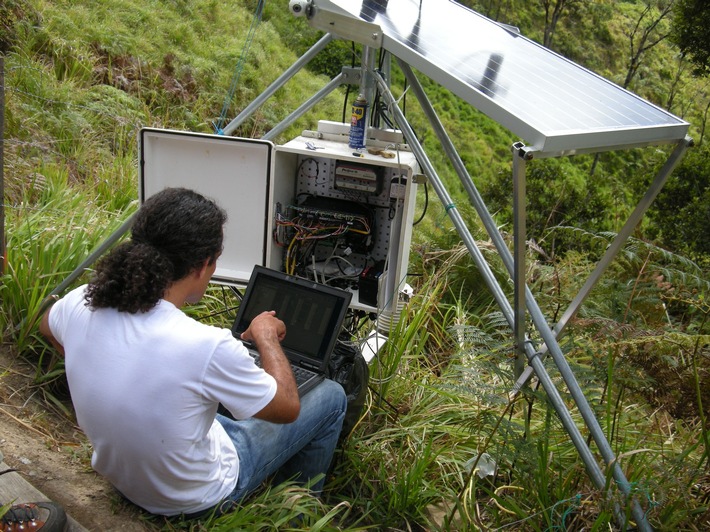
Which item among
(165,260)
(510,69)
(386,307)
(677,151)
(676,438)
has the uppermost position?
(510,69)

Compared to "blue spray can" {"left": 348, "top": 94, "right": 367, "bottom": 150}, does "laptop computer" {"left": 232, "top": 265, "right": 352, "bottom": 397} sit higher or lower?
lower

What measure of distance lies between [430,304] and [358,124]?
1.34 meters

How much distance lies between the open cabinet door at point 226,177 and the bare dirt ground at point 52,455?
3.17ft

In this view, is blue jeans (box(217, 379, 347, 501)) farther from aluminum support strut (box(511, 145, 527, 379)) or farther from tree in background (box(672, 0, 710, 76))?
tree in background (box(672, 0, 710, 76))

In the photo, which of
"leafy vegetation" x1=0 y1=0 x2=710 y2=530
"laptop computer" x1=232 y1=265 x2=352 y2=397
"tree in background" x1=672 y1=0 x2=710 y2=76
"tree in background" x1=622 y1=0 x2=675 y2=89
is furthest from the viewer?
"tree in background" x1=622 y1=0 x2=675 y2=89

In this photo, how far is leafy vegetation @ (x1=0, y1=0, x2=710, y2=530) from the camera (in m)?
2.57

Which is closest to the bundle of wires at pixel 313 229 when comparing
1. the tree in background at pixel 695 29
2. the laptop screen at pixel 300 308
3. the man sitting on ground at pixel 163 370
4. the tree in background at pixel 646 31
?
the laptop screen at pixel 300 308

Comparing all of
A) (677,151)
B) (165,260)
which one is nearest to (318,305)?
(165,260)

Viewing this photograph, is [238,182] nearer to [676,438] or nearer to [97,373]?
[97,373]

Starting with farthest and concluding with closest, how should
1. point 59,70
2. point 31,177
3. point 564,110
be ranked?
point 59,70, point 31,177, point 564,110

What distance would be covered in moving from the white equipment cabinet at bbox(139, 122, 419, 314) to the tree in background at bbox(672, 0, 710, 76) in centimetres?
464

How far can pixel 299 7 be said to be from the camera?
105 inches

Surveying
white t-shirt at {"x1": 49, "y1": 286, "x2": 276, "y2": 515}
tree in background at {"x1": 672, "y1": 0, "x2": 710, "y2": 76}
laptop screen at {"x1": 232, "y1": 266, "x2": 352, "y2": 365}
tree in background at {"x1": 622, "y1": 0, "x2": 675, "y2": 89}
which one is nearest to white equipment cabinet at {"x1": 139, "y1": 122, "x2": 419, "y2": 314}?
laptop screen at {"x1": 232, "y1": 266, "x2": 352, "y2": 365}

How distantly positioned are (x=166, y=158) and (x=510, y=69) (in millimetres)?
1696
